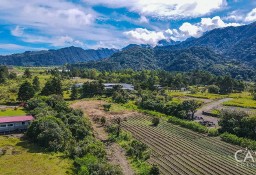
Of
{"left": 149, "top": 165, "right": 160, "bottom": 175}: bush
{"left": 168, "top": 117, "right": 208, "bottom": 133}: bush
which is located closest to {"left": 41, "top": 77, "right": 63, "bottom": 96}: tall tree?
{"left": 168, "top": 117, "right": 208, "bottom": 133}: bush

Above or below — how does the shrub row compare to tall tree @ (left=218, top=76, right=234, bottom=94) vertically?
below

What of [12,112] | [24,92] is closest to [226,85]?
[24,92]

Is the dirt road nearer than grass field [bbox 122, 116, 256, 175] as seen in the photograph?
No

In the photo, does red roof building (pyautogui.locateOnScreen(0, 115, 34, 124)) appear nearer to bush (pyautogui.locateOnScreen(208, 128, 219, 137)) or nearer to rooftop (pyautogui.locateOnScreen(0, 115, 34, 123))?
rooftop (pyautogui.locateOnScreen(0, 115, 34, 123))

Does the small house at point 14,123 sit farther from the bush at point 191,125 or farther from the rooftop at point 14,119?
the bush at point 191,125

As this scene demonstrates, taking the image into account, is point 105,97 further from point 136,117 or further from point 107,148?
point 107,148

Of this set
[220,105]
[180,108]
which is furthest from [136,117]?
[220,105]

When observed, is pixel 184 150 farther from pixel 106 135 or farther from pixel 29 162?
pixel 29 162
